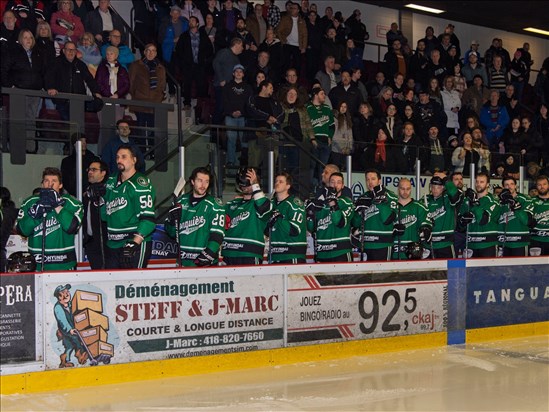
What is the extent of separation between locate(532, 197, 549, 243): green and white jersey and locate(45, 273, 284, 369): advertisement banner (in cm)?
508

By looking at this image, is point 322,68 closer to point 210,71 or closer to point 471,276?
point 210,71

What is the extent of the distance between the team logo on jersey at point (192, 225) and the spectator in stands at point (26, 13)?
12.3 feet

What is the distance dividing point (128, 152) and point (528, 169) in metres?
7.63

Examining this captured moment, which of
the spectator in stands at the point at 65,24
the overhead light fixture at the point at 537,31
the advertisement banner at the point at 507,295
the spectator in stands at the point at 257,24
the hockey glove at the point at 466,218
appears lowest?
the advertisement banner at the point at 507,295

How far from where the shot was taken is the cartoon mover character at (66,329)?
5.54 m

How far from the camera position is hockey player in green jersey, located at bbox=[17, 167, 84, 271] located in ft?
20.6

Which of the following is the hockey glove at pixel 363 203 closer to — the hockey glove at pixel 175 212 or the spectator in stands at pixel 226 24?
the hockey glove at pixel 175 212

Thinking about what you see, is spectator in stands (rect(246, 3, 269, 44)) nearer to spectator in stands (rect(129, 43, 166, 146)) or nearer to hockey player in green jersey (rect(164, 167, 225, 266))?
spectator in stands (rect(129, 43, 166, 146))

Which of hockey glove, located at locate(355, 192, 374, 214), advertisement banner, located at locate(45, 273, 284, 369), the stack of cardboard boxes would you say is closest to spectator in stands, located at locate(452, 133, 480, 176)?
hockey glove, located at locate(355, 192, 374, 214)

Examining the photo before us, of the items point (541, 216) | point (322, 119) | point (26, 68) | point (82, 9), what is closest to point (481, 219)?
point (541, 216)

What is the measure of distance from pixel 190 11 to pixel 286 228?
5.54 meters

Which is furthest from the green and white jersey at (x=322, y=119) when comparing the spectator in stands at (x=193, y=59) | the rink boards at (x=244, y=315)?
the rink boards at (x=244, y=315)

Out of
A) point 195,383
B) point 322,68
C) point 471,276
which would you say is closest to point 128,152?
point 195,383

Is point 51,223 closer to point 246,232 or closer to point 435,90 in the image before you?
point 246,232
